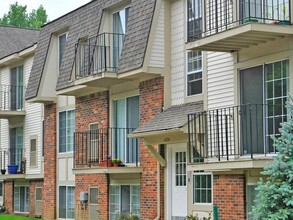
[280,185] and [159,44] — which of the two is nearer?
[280,185]

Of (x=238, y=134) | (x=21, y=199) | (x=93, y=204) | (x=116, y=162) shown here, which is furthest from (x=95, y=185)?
(x=238, y=134)

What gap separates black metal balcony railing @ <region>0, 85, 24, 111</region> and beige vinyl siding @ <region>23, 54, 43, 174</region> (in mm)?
737

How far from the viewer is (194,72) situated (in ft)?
70.6

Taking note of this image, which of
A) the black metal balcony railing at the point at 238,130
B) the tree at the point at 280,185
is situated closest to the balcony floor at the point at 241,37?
the black metal balcony railing at the point at 238,130

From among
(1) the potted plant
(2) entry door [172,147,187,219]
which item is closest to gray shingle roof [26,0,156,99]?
(2) entry door [172,147,187,219]

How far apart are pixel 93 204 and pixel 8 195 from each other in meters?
10.3

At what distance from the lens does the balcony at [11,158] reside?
3338 centimetres

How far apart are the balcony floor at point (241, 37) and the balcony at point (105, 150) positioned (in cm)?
662

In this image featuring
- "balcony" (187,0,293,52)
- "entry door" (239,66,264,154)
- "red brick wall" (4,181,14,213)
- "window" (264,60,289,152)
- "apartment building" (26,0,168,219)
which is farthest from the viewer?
"red brick wall" (4,181,14,213)

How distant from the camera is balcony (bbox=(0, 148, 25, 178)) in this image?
33.4m

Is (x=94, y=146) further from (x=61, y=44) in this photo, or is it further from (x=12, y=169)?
(x=12, y=169)

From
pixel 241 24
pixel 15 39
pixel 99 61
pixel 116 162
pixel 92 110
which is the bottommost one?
pixel 116 162

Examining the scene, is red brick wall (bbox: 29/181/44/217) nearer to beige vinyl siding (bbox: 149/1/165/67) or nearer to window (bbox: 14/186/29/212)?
window (bbox: 14/186/29/212)

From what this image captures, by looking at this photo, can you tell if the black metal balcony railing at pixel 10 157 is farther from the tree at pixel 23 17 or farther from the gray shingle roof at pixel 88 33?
the tree at pixel 23 17
